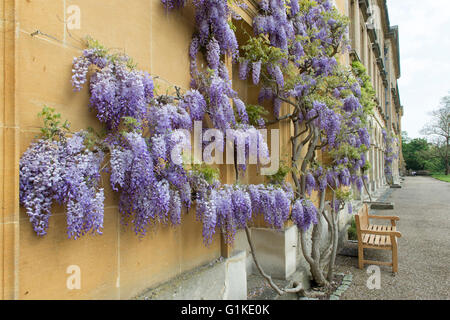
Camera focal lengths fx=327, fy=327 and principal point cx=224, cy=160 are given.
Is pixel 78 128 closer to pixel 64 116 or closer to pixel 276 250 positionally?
pixel 64 116

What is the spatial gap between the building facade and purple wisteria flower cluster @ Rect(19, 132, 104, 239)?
0.23ft

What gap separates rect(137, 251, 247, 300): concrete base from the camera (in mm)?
2977

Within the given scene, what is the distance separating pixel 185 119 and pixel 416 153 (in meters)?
57.2

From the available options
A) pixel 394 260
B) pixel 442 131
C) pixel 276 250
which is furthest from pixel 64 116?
pixel 442 131

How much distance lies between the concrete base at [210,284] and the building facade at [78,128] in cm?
2

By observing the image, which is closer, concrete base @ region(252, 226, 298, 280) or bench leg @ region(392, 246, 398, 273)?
concrete base @ region(252, 226, 298, 280)

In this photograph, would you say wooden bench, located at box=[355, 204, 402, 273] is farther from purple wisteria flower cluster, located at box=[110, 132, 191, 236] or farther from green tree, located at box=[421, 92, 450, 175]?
green tree, located at box=[421, 92, 450, 175]

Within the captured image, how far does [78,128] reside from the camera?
7.79 feet

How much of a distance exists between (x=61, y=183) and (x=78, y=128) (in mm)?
538

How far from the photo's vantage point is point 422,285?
516 centimetres

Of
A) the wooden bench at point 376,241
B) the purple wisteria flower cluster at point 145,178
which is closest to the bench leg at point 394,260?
the wooden bench at point 376,241

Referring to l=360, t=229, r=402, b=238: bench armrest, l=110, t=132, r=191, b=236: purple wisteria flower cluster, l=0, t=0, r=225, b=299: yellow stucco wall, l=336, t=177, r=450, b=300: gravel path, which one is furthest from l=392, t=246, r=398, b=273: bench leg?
l=110, t=132, r=191, b=236: purple wisteria flower cluster

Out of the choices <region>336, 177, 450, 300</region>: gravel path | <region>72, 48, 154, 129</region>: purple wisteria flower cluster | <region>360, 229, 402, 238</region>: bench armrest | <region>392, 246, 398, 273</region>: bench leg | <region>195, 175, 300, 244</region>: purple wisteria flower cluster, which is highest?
<region>72, 48, 154, 129</region>: purple wisteria flower cluster
